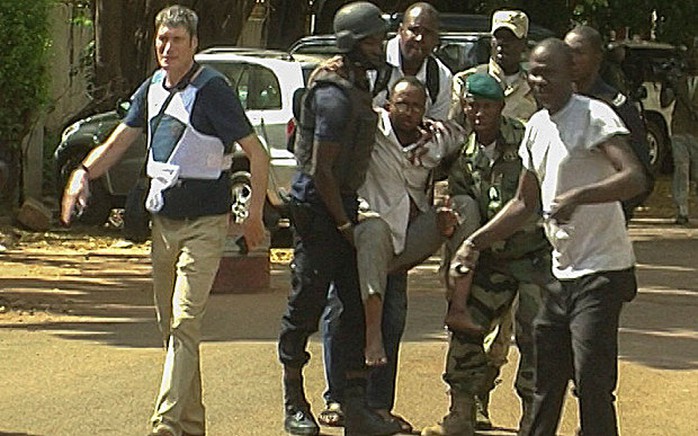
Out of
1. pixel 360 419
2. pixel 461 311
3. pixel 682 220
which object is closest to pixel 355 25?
pixel 461 311

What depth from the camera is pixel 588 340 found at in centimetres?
625

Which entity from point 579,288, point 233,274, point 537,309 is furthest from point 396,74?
point 233,274

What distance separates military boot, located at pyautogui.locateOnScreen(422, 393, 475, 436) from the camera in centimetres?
752

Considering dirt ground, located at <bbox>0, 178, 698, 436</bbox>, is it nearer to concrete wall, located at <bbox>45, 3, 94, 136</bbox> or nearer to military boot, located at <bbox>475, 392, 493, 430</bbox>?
military boot, located at <bbox>475, 392, 493, 430</bbox>

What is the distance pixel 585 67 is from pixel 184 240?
1.99 meters

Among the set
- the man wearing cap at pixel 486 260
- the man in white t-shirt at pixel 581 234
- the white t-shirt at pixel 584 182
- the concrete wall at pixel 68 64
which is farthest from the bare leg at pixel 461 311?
the concrete wall at pixel 68 64

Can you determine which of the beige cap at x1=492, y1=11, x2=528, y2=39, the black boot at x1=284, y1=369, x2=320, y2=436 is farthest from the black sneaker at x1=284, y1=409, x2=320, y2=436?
the beige cap at x1=492, y1=11, x2=528, y2=39

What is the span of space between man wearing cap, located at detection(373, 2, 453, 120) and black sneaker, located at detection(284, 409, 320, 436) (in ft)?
5.17

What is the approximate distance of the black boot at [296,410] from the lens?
7.71 m

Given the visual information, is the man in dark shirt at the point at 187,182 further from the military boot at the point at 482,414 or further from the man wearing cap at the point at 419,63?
the military boot at the point at 482,414

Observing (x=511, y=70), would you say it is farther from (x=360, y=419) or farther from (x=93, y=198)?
(x=93, y=198)

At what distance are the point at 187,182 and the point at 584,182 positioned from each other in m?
1.87

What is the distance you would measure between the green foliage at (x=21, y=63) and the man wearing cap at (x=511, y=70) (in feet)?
21.5

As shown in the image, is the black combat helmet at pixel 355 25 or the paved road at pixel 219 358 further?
the paved road at pixel 219 358
